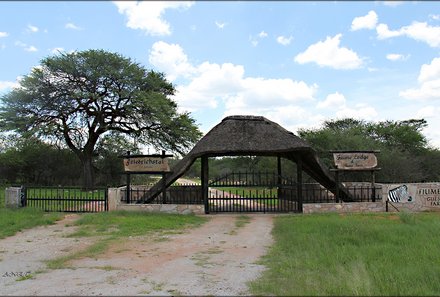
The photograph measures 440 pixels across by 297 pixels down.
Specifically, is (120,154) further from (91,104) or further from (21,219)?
(21,219)

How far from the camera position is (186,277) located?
7.43 metres

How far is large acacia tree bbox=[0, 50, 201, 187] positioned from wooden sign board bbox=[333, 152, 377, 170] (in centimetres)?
1651

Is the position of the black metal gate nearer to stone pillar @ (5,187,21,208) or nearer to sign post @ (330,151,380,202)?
stone pillar @ (5,187,21,208)

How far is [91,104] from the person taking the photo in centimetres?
3334

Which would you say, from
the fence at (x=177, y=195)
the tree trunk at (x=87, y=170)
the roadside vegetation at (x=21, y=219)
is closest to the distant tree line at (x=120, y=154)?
the tree trunk at (x=87, y=170)

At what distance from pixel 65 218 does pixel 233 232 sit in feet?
23.6

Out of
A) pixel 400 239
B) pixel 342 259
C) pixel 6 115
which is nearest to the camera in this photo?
pixel 342 259

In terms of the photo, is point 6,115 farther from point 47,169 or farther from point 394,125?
point 394,125

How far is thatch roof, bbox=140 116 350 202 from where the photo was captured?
1769 cm

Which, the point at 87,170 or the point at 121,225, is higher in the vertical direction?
the point at 87,170

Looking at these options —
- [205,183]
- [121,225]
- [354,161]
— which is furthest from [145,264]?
[354,161]

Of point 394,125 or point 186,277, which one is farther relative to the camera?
point 394,125

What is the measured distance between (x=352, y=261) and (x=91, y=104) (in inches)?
Result: 1138

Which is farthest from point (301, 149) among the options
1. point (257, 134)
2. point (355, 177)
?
point (355, 177)
